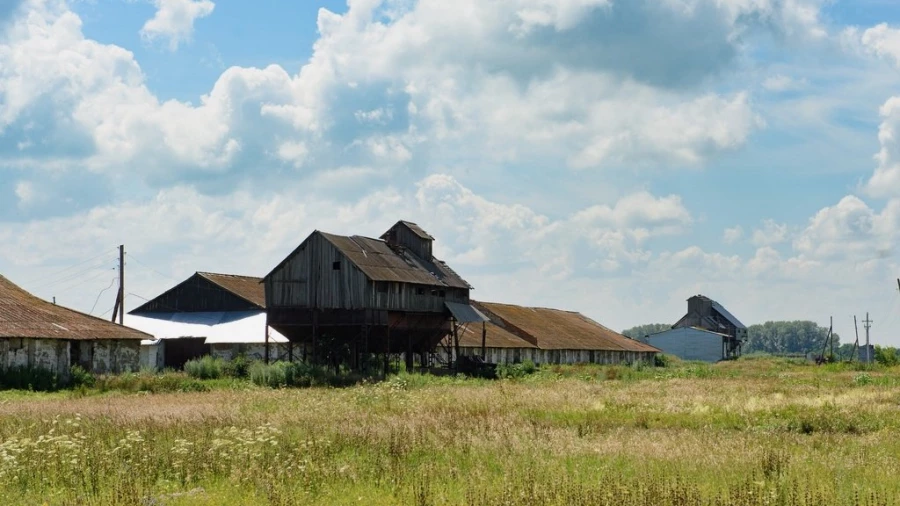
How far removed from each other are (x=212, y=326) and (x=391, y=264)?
13.8 m

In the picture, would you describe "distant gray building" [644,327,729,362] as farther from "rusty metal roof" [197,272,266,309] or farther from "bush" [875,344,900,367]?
"rusty metal roof" [197,272,266,309]

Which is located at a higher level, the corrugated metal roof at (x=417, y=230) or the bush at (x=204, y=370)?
the corrugated metal roof at (x=417, y=230)

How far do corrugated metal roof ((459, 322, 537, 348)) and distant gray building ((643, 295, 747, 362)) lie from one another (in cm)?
4524

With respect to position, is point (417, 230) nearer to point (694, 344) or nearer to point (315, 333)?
point (315, 333)

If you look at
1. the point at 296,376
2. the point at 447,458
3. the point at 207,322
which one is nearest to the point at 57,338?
the point at 296,376

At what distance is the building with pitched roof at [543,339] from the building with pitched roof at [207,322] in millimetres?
13830

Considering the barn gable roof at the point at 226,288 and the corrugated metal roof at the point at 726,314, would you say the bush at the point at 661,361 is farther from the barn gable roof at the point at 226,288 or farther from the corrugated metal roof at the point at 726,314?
the barn gable roof at the point at 226,288

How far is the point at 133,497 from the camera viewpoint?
36.5ft

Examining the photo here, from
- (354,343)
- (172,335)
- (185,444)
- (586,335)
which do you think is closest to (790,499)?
(185,444)

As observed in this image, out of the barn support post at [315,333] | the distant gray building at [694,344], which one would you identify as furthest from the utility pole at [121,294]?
the distant gray building at [694,344]

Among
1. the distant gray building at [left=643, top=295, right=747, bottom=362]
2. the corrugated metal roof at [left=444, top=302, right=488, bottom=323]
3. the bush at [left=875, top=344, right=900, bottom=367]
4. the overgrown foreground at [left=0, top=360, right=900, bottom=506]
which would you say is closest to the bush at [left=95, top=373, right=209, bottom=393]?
the overgrown foreground at [left=0, top=360, right=900, bottom=506]

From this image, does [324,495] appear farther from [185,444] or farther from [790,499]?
[790,499]

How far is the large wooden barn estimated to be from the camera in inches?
1934

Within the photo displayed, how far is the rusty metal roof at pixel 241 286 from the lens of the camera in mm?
62688
